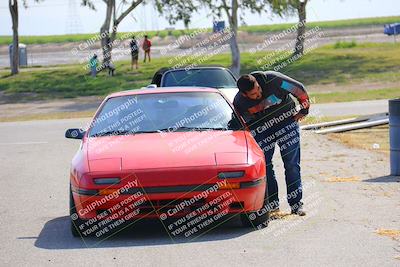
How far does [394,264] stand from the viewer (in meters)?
7.15

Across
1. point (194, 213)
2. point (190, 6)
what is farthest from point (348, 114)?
point (190, 6)

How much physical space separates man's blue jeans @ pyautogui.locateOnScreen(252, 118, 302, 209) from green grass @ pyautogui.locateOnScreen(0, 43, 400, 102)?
96.7ft

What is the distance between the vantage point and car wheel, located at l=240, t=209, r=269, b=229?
8930mm

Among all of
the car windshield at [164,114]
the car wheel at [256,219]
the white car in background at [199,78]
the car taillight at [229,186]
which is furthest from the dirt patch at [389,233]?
the white car in background at [199,78]

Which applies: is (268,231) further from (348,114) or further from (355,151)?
(348,114)

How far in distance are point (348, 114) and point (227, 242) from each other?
1643 centimetres

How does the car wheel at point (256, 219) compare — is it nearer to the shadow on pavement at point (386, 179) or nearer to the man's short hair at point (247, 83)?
the man's short hair at point (247, 83)

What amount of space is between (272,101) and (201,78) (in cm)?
990

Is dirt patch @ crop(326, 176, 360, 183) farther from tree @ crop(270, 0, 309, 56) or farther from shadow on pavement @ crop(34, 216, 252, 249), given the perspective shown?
tree @ crop(270, 0, 309, 56)

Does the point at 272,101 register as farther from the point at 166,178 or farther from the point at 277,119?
the point at 166,178

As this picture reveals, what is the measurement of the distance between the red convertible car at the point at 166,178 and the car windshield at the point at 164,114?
210mm

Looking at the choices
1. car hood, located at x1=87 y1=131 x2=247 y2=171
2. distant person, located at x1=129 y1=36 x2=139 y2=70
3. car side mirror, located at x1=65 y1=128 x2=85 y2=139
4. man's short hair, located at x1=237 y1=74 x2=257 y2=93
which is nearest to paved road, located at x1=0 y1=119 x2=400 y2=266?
car hood, located at x1=87 y1=131 x2=247 y2=171

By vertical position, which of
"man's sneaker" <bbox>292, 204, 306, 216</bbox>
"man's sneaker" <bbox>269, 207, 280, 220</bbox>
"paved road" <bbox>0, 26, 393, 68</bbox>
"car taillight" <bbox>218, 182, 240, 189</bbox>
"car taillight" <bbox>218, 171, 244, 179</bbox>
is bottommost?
"paved road" <bbox>0, 26, 393, 68</bbox>

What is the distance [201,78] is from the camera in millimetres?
19500
